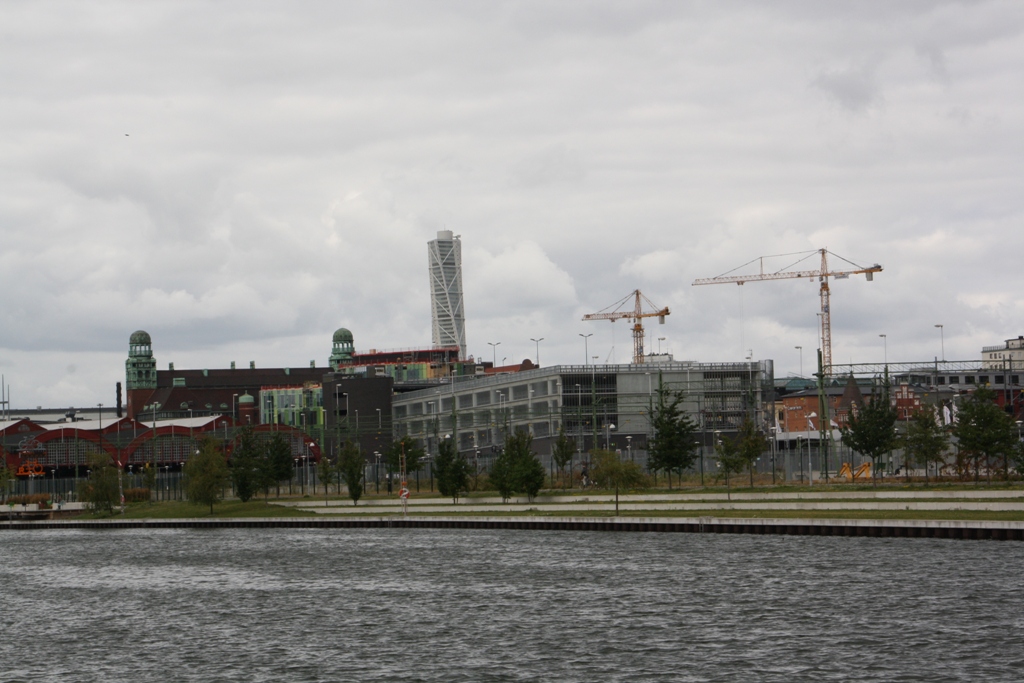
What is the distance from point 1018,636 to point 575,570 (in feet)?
95.7

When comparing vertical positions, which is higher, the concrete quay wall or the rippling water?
the concrete quay wall

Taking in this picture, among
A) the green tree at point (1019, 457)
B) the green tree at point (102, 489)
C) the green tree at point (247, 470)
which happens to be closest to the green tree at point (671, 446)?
the green tree at point (1019, 457)

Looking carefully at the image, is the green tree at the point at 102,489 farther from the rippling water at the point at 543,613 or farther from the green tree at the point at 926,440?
the green tree at the point at 926,440

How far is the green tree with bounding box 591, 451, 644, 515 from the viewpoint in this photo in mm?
106562

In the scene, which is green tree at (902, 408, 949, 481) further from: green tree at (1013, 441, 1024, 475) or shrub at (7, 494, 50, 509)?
shrub at (7, 494, 50, 509)

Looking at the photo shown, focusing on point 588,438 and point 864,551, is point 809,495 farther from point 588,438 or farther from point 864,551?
point 588,438

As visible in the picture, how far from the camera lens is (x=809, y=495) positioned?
322 feet

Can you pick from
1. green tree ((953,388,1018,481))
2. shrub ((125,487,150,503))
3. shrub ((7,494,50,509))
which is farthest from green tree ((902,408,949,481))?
shrub ((7,494,50,509))

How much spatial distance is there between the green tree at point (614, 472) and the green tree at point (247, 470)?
138 ft

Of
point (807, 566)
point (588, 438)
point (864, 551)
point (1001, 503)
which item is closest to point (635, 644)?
point (807, 566)

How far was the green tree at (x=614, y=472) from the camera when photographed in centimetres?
10656

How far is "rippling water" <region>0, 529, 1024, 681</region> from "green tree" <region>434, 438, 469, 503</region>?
28795mm

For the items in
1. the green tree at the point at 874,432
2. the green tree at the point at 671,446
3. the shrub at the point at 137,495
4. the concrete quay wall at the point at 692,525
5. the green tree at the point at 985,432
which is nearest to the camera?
the concrete quay wall at the point at 692,525

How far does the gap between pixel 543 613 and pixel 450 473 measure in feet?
207
